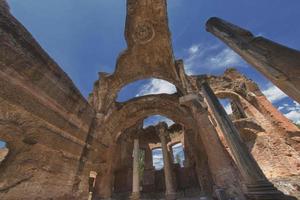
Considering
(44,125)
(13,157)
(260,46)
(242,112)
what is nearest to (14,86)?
(44,125)

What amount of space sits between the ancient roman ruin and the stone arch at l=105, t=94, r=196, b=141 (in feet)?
0.22

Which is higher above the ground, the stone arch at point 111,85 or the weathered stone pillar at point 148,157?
the stone arch at point 111,85

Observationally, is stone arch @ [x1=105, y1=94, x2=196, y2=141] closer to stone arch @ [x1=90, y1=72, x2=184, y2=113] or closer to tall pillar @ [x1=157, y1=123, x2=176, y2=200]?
stone arch @ [x1=90, y1=72, x2=184, y2=113]

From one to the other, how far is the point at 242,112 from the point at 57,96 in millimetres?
10731

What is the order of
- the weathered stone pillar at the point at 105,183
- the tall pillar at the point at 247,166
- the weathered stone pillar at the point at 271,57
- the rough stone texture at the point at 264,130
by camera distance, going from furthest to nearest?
the weathered stone pillar at the point at 105,183
the rough stone texture at the point at 264,130
the tall pillar at the point at 247,166
the weathered stone pillar at the point at 271,57

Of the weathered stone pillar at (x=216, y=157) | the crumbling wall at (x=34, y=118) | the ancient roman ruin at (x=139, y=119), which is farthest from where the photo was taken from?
the weathered stone pillar at (x=216, y=157)

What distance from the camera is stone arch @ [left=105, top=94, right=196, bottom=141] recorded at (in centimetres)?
926

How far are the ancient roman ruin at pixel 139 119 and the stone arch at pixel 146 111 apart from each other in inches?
2.7

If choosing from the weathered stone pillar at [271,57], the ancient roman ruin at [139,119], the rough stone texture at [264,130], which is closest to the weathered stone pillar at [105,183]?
the ancient roman ruin at [139,119]

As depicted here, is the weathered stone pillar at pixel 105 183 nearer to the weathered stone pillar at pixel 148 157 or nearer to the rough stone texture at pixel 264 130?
the rough stone texture at pixel 264 130

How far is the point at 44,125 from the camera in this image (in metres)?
2.76

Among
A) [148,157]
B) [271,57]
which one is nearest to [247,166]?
[271,57]

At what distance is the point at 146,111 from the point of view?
407 inches

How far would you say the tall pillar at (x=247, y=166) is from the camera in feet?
9.87
